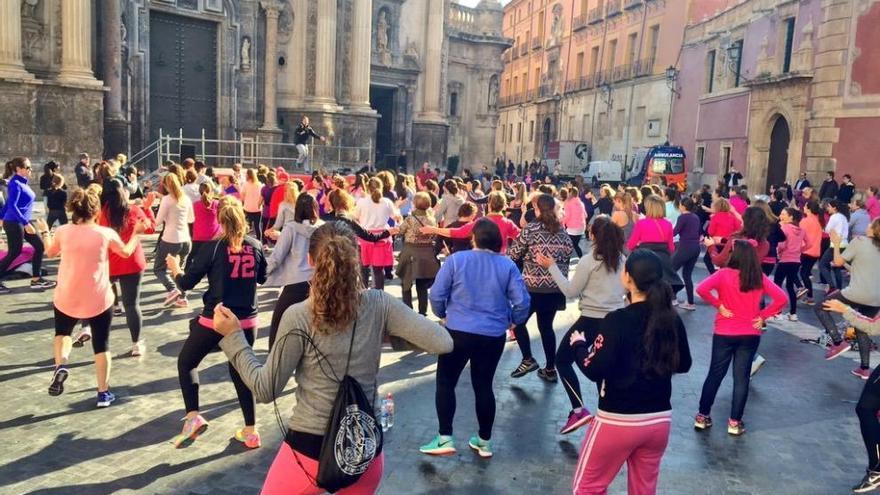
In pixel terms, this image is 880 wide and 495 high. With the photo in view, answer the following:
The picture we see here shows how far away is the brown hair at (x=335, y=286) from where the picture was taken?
9.87 feet

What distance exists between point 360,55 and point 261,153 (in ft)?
17.2

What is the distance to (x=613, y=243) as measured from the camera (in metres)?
5.79

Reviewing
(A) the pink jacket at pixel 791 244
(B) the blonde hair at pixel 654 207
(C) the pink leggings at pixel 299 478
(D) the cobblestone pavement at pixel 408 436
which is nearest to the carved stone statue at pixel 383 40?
(A) the pink jacket at pixel 791 244

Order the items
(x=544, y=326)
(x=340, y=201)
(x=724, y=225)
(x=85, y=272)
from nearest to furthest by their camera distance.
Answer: (x=85, y=272)
(x=544, y=326)
(x=340, y=201)
(x=724, y=225)

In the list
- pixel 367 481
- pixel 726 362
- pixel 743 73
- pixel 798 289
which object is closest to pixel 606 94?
pixel 743 73

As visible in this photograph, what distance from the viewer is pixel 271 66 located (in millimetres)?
24484

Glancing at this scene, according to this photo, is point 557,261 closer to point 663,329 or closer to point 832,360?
point 663,329

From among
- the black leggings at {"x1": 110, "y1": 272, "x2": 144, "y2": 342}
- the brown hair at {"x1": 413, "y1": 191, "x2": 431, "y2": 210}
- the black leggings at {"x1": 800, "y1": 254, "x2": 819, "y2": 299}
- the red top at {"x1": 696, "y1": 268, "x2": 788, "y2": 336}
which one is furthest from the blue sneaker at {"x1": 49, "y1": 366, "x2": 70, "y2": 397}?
the black leggings at {"x1": 800, "y1": 254, "x2": 819, "y2": 299}

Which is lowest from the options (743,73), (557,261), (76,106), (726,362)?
(726,362)

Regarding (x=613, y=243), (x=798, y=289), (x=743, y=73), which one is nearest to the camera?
(x=613, y=243)

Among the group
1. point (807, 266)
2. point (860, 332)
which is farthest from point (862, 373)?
point (807, 266)

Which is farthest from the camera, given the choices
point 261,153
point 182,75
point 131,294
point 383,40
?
point 383,40

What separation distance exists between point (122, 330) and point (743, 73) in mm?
26675

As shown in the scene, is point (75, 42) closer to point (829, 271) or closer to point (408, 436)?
point (408, 436)
